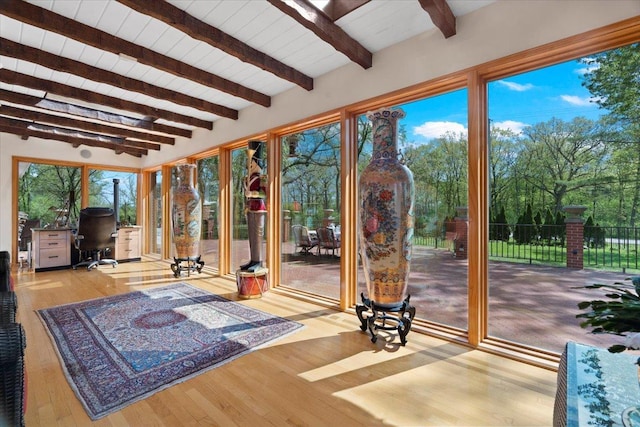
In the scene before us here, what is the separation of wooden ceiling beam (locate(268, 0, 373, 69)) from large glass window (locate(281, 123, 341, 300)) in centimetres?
82

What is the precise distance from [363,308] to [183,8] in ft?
9.40

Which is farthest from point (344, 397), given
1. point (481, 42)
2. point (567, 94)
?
point (481, 42)

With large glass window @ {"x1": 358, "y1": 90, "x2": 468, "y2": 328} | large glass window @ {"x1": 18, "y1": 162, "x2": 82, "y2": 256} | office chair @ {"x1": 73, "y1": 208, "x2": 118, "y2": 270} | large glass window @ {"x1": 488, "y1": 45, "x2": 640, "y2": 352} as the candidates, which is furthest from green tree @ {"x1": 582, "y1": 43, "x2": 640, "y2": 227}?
large glass window @ {"x1": 18, "y1": 162, "x2": 82, "y2": 256}

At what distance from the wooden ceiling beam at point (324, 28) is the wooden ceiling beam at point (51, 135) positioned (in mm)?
5666

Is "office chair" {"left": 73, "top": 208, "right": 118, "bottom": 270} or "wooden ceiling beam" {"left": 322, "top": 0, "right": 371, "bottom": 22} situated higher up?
"wooden ceiling beam" {"left": 322, "top": 0, "right": 371, "bottom": 22}

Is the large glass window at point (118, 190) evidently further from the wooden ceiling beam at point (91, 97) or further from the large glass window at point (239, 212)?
the large glass window at point (239, 212)

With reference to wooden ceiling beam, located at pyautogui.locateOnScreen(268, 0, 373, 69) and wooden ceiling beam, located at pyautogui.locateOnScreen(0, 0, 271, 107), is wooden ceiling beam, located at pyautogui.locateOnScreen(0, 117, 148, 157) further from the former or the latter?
wooden ceiling beam, located at pyautogui.locateOnScreen(268, 0, 373, 69)

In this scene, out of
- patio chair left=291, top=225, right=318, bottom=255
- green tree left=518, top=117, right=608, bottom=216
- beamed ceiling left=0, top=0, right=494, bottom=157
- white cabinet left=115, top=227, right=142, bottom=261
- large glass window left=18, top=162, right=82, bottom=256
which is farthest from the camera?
white cabinet left=115, top=227, right=142, bottom=261

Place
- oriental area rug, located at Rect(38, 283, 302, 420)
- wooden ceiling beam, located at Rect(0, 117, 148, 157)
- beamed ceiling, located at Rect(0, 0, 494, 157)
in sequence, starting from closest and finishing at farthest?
oriental area rug, located at Rect(38, 283, 302, 420)
beamed ceiling, located at Rect(0, 0, 494, 157)
wooden ceiling beam, located at Rect(0, 117, 148, 157)

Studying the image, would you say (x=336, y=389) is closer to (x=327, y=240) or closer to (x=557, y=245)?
(x=557, y=245)

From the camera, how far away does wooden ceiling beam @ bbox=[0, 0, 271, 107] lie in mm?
2330

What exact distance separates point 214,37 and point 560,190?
3.04 m

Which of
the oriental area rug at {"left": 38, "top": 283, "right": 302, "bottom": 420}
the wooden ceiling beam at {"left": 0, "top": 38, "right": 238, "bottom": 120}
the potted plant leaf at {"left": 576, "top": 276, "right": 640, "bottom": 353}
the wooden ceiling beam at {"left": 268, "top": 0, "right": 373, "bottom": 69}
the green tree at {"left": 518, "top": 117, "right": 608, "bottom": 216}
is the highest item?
the wooden ceiling beam at {"left": 0, "top": 38, "right": 238, "bottom": 120}

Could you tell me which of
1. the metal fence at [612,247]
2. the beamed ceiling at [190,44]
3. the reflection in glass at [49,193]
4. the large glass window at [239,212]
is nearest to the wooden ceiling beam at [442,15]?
the beamed ceiling at [190,44]
